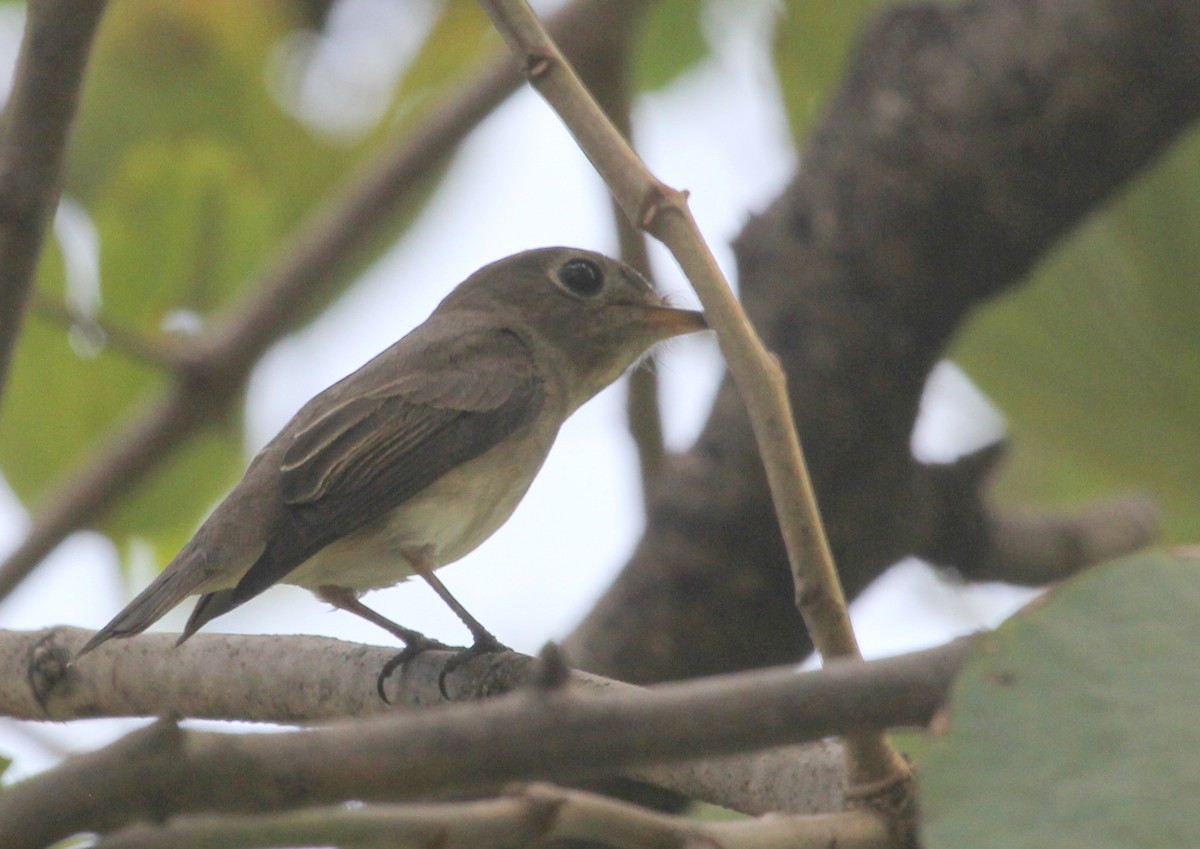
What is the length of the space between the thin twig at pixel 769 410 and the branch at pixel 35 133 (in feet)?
2.97

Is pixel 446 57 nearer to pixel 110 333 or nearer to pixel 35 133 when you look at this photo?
pixel 110 333

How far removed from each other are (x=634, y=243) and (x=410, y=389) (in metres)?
1.31

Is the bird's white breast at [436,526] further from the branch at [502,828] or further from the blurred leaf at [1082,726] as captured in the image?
the blurred leaf at [1082,726]

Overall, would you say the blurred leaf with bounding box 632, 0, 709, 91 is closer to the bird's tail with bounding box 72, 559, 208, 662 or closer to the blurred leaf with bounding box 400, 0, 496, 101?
the blurred leaf with bounding box 400, 0, 496, 101

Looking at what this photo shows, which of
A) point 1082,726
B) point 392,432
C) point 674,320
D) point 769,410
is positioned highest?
point 674,320

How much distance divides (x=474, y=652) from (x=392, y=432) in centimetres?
84

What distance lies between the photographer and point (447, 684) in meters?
2.96

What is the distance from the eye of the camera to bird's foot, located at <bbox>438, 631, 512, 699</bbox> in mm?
2959

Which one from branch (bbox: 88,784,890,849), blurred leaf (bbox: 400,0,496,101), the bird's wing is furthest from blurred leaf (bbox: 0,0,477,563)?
branch (bbox: 88,784,890,849)

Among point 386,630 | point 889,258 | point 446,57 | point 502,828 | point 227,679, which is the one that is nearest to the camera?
point 502,828

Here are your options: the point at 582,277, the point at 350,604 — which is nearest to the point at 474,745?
the point at 350,604

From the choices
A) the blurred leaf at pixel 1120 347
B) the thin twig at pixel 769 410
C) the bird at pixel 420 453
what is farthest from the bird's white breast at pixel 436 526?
the thin twig at pixel 769 410

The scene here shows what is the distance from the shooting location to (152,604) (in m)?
3.11

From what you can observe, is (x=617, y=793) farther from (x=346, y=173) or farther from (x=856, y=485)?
(x=346, y=173)
